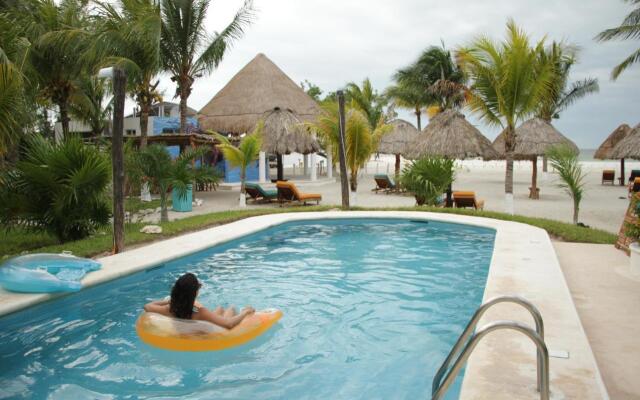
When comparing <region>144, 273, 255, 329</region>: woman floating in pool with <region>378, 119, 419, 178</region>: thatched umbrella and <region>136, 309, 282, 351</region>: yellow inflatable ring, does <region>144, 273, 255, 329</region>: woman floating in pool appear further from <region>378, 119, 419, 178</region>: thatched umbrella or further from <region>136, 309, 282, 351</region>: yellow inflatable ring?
<region>378, 119, 419, 178</region>: thatched umbrella

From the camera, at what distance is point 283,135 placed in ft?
72.8

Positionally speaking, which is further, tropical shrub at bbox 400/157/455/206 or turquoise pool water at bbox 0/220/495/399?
tropical shrub at bbox 400/157/455/206

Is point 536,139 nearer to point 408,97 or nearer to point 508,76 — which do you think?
point 408,97

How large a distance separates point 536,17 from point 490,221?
7.13m

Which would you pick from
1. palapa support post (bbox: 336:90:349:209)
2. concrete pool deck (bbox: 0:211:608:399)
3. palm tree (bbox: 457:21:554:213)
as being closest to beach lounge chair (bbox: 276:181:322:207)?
palapa support post (bbox: 336:90:349:209)

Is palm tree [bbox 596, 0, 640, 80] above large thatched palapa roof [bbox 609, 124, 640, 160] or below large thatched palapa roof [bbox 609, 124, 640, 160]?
above

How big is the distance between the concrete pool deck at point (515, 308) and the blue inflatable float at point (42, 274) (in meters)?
0.11

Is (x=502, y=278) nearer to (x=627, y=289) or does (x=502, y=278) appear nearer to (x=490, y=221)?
(x=627, y=289)

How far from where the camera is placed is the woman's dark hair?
4258 mm

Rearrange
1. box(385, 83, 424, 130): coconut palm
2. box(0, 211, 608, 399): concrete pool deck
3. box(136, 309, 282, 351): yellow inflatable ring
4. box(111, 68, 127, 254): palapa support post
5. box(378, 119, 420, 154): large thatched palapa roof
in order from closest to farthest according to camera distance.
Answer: box(0, 211, 608, 399): concrete pool deck → box(136, 309, 282, 351): yellow inflatable ring → box(111, 68, 127, 254): palapa support post → box(378, 119, 420, 154): large thatched palapa roof → box(385, 83, 424, 130): coconut palm

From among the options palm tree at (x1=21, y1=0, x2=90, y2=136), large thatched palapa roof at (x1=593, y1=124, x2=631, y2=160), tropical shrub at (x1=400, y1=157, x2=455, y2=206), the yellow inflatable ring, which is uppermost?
palm tree at (x1=21, y1=0, x2=90, y2=136)

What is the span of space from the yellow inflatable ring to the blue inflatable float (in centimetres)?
156

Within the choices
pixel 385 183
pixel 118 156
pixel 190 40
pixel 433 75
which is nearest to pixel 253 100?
pixel 190 40

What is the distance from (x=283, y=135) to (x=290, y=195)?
623 centimetres
